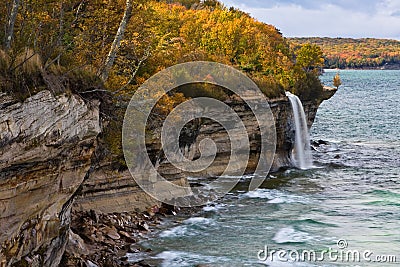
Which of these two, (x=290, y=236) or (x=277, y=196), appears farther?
(x=277, y=196)

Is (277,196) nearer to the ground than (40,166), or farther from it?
nearer to the ground

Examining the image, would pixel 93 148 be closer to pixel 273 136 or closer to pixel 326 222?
pixel 326 222

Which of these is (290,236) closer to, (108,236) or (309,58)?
(108,236)

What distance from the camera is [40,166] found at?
11.0 m

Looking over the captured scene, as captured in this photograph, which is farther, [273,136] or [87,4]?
[273,136]

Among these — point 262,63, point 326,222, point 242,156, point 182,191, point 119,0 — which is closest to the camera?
point 119,0

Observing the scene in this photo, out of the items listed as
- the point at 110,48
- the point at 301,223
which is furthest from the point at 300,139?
the point at 110,48

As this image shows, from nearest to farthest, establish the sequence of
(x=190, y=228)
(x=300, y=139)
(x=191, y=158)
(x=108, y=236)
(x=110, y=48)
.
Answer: (x=108, y=236)
(x=110, y=48)
(x=190, y=228)
(x=191, y=158)
(x=300, y=139)

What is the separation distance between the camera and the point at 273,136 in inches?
1252

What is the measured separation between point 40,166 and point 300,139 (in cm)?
2598

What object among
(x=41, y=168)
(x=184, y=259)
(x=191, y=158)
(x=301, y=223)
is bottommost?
(x=301, y=223)

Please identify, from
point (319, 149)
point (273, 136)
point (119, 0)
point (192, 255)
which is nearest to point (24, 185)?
point (192, 255)

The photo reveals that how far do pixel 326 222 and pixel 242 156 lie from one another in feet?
33.4

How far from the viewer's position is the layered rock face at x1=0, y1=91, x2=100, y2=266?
10.1 m
